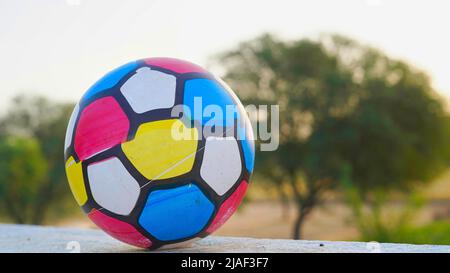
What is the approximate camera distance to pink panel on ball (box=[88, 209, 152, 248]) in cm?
518

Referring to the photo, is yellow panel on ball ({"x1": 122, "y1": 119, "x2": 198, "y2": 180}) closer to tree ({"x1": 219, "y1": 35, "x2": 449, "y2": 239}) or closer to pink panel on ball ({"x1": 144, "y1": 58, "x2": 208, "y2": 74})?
pink panel on ball ({"x1": 144, "y1": 58, "x2": 208, "y2": 74})

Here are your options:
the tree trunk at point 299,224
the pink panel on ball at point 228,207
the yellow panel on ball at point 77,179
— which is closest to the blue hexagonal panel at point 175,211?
the pink panel on ball at point 228,207

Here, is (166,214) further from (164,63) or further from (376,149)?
(376,149)

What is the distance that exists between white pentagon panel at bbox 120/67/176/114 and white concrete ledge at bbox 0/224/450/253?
1.59 metres

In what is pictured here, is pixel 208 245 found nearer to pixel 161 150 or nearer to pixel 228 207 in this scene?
pixel 228 207

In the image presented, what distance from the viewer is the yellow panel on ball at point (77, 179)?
5.26 meters

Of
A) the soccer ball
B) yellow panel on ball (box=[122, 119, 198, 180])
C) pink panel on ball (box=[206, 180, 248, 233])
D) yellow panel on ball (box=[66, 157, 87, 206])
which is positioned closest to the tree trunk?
pink panel on ball (box=[206, 180, 248, 233])

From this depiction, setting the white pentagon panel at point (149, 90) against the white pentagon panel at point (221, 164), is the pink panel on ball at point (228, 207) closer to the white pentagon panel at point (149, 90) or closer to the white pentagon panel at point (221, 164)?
the white pentagon panel at point (221, 164)

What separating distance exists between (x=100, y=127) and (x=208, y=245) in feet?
6.42

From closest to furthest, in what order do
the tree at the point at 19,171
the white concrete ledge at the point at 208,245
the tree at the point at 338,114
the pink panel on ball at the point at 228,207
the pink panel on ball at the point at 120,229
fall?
the pink panel on ball at the point at 120,229 < the pink panel on ball at the point at 228,207 < the white concrete ledge at the point at 208,245 < the tree at the point at 338,114 < the tree at the point at 19,171

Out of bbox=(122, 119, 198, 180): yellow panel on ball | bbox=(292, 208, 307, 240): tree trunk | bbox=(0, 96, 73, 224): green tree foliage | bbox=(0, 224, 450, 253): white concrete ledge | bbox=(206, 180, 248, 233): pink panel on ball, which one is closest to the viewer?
bbox=(122, 119, 198, 180): yellow panel on ball

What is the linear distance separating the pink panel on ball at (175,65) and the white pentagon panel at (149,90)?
0.48ft

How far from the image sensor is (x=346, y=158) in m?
23.6
